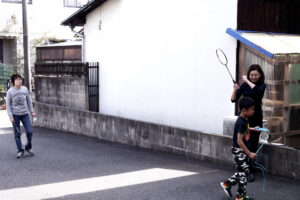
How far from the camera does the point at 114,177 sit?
287 inches

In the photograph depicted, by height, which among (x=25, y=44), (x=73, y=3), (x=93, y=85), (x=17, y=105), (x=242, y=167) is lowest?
(x=242, y=167)

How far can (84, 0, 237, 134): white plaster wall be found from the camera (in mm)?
9578

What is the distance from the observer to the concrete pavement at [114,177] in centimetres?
618

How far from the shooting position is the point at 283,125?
8219 mm

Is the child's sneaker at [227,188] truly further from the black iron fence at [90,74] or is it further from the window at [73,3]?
the window at [73,3]

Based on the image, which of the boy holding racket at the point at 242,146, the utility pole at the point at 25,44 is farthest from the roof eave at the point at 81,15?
the boy holding racket at the point at 242,146

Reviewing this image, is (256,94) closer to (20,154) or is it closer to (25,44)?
(20,154)

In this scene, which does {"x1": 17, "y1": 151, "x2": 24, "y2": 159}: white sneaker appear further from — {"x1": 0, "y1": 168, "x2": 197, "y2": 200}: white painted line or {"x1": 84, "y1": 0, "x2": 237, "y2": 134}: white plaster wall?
{"x1": 84, "y1": 0, "x2": 237, "y2": 134}: white plaster wall

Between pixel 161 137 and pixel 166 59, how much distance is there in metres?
2.49

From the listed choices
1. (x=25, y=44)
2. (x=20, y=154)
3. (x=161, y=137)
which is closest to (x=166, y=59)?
(x=161, y=137)

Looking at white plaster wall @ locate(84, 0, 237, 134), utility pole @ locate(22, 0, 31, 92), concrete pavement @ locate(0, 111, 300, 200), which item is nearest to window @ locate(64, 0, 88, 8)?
utility pole @ locate(22, 0, 31, 92)

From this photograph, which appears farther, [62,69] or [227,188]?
[62,69]

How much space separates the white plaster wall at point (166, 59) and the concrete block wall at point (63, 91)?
694mm

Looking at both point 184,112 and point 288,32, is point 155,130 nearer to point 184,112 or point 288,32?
point 184,112
